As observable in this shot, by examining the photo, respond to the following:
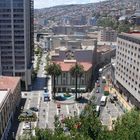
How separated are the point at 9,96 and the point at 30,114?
857 centimetres

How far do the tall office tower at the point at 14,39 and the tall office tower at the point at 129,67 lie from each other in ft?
118

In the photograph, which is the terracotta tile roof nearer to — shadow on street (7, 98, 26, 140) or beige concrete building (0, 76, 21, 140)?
beige concrete building (0, 76, 21, 140)

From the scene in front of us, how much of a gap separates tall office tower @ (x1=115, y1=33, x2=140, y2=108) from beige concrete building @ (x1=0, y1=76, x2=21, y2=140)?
3683 centimetres

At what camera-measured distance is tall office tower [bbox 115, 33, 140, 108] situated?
106000 mm

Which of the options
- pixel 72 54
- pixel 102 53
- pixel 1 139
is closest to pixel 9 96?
pixel 1 139

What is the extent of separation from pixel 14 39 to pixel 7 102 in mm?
47171

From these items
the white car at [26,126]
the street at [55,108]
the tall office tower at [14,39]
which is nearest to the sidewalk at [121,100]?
the street at [55,108]

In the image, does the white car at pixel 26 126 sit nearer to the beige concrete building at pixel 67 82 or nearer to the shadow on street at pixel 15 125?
the shadow on street at pixel 15 125

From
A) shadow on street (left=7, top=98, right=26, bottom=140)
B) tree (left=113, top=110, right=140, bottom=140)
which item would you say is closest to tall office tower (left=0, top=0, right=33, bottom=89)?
shadow on street (left=7, top=98, right=26, bottom=140)

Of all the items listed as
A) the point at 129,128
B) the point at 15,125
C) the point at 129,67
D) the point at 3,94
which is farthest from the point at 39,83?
the point at 129,128

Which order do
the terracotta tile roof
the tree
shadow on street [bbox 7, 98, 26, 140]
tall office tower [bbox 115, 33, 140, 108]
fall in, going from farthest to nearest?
tall office tower [bbox 115, 33, 140, 108]
the terracotta tile roof
shadow on street [bbox 7, 98, 26, 140]
the tree

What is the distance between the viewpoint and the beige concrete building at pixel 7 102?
81.8m

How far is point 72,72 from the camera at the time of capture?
122125 mm

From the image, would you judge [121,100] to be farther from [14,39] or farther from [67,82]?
[14,39]
